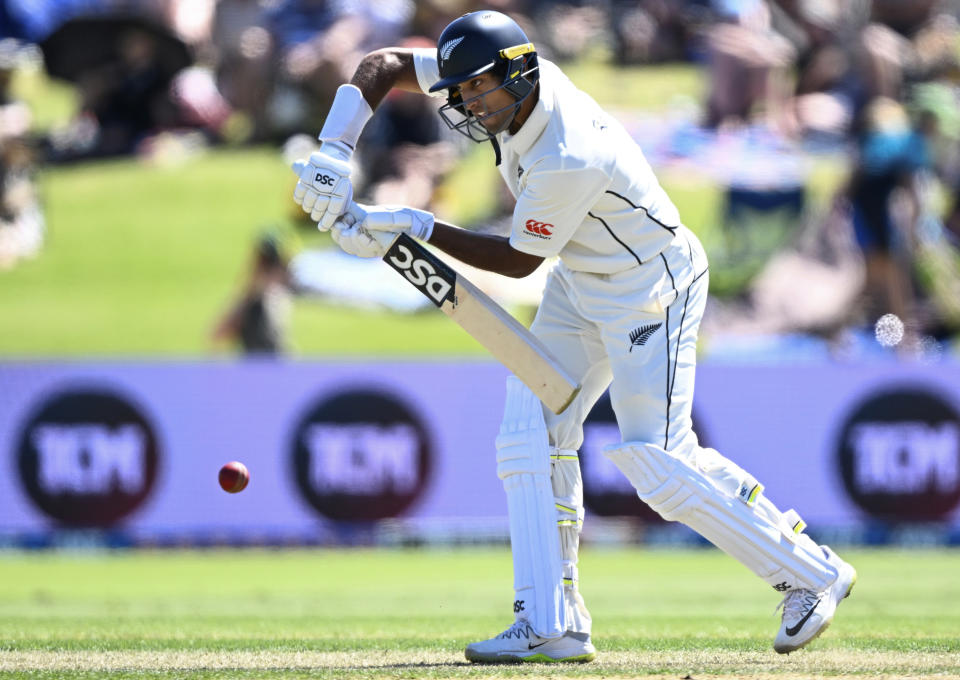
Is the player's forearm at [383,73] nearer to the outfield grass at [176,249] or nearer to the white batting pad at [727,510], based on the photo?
the white batting pad at [727,510]

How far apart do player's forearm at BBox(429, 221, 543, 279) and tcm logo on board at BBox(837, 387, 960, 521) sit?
7537mm

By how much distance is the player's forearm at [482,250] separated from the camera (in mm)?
4457

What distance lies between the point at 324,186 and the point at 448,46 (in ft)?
1.96

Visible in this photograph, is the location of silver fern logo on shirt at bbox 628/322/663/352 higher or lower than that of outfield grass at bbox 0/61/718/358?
lower

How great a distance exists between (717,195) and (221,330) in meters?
5.59

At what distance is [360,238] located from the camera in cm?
444

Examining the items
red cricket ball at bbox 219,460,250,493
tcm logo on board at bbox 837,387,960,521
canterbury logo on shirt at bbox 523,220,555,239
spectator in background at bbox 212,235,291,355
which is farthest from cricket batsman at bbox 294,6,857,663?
spectator in background at bbox 212,235,291,355

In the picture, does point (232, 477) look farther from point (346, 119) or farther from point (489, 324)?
point (346, 119)

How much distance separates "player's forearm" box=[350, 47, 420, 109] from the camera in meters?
4.74

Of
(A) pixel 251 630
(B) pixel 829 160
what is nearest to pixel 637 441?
(A) pixel 251 630

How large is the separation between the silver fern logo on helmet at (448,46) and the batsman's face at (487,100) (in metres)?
0.10

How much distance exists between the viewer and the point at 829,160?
15.3 metres

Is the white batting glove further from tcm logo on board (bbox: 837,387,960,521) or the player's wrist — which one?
tcm logo on board (bbox: 837,387,960,521)

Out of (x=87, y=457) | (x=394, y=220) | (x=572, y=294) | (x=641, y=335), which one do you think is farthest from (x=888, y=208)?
(x=394, y=220)
